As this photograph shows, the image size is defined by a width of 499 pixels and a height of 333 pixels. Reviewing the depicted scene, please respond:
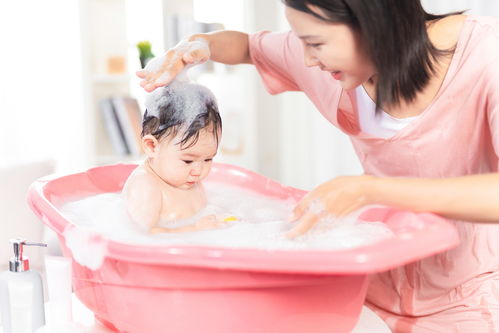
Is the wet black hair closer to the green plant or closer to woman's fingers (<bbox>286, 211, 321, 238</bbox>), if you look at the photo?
woman's fingers (<bbox>286, 211, 321, 238</bbox>)

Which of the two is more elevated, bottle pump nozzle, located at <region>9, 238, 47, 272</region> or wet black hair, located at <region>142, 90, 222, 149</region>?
wet black hair, located at <region>142, 90, 222, 149</region>

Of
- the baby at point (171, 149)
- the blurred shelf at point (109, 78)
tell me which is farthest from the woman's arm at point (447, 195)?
the blurred shelf at point (109, 78)

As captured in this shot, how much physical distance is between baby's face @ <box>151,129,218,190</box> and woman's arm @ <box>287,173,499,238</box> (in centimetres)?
33

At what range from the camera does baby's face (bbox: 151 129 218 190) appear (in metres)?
1.06

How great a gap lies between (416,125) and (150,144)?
17.2 inches

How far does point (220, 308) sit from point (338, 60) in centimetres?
38

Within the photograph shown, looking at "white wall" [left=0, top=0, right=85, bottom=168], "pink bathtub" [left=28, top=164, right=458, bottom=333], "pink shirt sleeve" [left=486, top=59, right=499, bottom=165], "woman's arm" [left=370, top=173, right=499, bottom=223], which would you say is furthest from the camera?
"white wall" [left=0, top=0, right=85, bottom=168]

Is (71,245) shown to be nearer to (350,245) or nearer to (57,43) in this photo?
(350,245)

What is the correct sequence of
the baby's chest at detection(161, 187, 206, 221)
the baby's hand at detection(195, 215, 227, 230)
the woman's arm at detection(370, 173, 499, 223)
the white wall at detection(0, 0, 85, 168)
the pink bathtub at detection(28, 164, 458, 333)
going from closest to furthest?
the pink bathtub at detection(28, 164, 458, 333) < the woman's arm at detection(370, 173, 499, 223) < the baby's hand at detection(195, 215, 227, 230) < the baby's chest at detection(161, 187, 206, 221) < the white wall at detection(0, 0, 85, 168)

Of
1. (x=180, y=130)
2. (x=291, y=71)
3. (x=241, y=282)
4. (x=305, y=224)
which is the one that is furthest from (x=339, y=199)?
(x=291, y=71)

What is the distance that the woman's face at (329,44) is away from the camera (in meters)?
0.86

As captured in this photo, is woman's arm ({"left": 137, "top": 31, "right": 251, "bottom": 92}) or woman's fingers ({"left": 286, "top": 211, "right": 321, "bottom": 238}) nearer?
woman's fingers ({"left": 286, "top": 211, "right": 321, "bottom": 238})

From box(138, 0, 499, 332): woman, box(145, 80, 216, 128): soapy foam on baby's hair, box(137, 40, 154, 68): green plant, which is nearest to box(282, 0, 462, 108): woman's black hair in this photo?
box(138, 0, 499, 332): woman

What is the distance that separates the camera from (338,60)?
2.93ft
